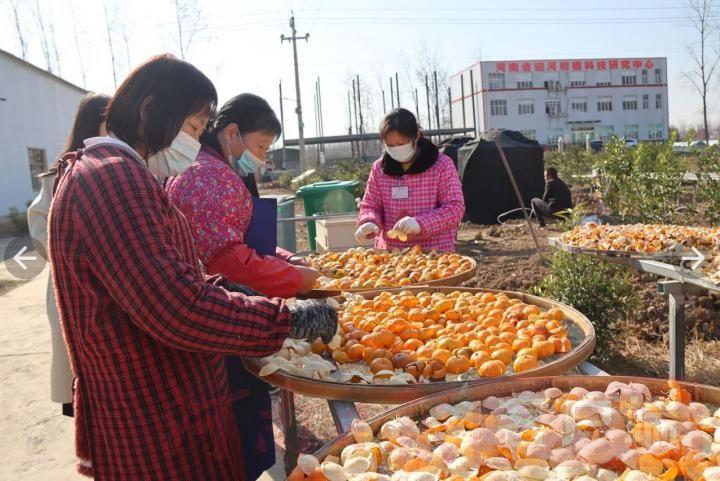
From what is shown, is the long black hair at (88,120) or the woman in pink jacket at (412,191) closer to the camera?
the long black hair at (88,120)

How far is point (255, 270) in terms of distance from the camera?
1793 millimetres

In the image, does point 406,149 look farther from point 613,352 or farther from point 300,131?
point 300,131

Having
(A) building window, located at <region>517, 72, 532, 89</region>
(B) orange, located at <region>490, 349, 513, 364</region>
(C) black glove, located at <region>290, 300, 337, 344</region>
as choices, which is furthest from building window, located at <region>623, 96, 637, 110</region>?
(C) black glove, located at <region>290, 300, 337, 344</region>

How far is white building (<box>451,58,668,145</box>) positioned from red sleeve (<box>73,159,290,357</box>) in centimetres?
5357

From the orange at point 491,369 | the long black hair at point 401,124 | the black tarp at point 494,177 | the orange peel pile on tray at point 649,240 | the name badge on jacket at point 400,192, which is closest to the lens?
the orange at point 491,369

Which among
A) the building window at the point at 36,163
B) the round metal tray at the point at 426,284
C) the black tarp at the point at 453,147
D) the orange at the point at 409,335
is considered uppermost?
the building window at the point at 36,163

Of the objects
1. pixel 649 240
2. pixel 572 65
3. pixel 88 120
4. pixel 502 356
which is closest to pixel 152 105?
pixel 502 356

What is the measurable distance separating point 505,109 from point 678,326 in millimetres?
53288

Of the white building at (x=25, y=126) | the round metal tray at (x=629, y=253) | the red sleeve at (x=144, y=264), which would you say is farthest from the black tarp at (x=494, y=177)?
the red sleeve at (x=144, y=264)

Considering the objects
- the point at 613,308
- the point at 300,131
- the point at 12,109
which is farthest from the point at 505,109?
the point at 613,308

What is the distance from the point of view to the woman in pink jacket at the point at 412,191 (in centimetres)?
320

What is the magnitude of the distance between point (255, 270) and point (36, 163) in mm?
19861

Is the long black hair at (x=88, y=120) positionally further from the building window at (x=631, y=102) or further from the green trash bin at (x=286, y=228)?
the building window at (x=631, y=102)

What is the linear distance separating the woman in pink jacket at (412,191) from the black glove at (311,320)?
5.22ft
